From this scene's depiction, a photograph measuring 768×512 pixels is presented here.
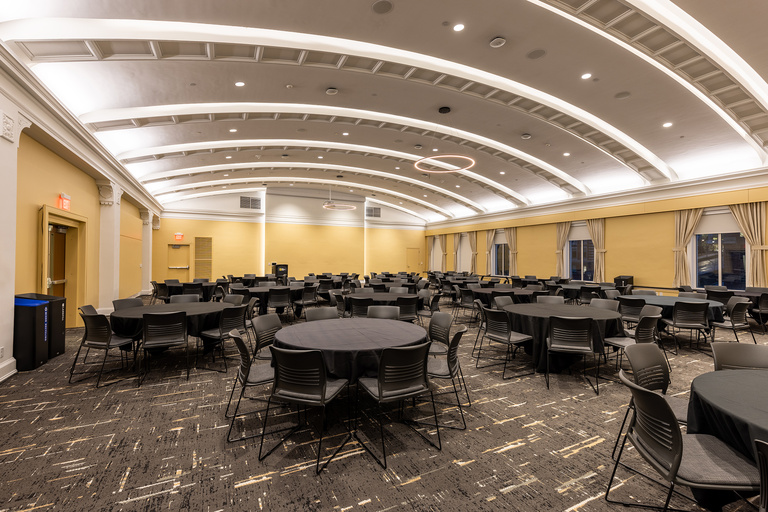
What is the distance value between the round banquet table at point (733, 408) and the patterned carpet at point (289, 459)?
635 millimetres

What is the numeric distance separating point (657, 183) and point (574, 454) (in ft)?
37.2

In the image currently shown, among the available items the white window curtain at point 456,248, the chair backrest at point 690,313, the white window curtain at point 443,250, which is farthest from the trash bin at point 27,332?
the white window curtain at point 443,250

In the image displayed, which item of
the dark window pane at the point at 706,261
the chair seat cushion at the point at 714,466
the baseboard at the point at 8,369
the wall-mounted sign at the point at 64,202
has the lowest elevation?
the baseboard at the point at 8,369

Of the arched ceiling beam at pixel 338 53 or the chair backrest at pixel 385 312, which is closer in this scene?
the arched ceiling beam at pixel 338 53

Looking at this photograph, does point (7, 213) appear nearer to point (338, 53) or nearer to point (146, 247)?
point (338, 53)

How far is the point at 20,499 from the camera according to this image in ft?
7.74

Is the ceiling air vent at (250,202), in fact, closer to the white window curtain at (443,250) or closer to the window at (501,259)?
the white window curtain at (443,250)

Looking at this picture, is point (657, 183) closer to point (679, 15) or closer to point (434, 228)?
point (679, 15)

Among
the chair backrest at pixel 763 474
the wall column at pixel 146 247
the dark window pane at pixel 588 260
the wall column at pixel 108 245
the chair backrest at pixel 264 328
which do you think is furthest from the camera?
the wall column at pixel 146 247

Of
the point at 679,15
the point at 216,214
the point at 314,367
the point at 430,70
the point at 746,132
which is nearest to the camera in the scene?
the point at 314,367

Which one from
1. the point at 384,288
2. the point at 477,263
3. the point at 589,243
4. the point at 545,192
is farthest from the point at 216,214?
the point at 589,243

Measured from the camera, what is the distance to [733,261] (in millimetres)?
10000

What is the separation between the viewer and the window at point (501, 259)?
59.7 ft

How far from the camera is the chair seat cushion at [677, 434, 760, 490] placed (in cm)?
177
